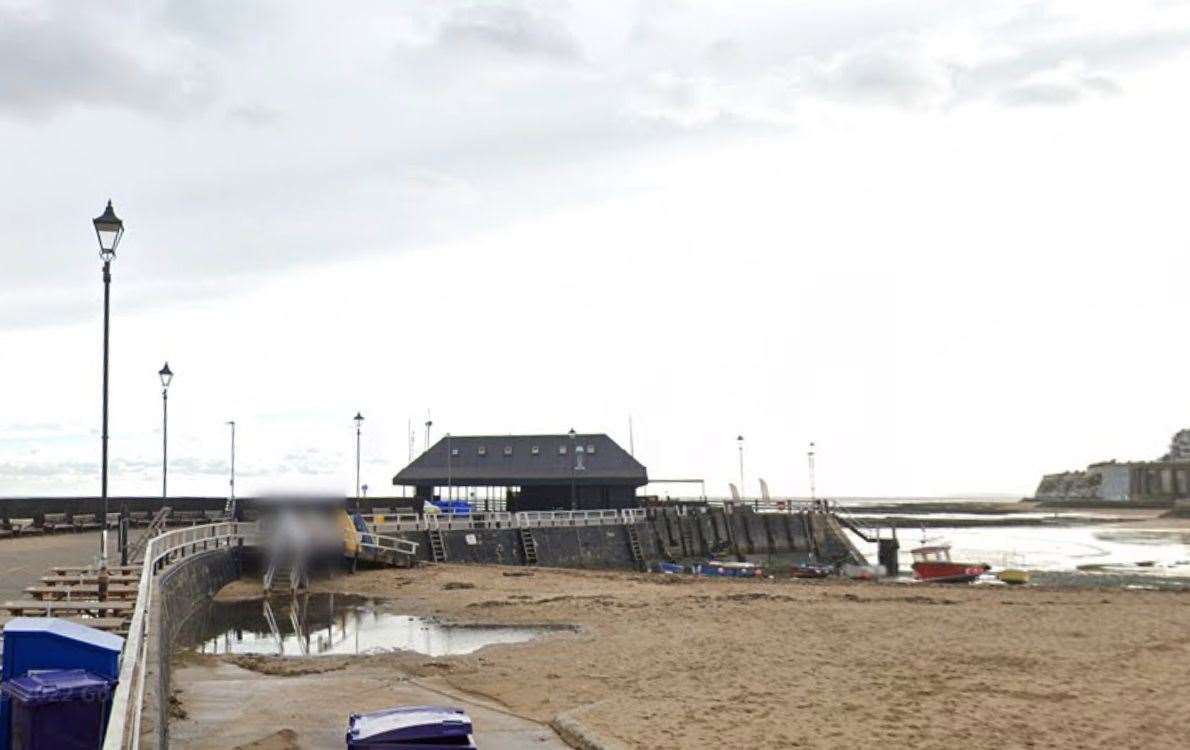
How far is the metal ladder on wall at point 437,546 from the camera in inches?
1961

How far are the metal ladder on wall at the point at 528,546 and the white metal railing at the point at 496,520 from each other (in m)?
0.58

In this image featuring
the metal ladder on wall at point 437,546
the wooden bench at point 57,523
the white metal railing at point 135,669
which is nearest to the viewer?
the white metal railing at point 135,669

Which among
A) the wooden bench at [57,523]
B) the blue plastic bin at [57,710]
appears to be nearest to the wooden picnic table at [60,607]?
the blue plastic bin at [57,710]

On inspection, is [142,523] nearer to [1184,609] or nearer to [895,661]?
[895,661]

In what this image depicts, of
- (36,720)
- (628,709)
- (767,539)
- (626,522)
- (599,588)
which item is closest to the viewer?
(36,720)

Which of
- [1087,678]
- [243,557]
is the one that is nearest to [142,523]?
[243,557]

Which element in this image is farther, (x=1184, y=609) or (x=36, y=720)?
(x=1184, y=609)

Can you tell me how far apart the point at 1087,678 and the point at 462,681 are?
38.6 feet

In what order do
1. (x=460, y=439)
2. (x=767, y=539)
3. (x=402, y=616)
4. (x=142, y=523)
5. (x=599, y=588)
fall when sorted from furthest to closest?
1. (x=460, y=439)
2. (x=767, y=539)
3. (x=142, y=523)
4. (x=599, y=588)
5. (x=402, y=616)

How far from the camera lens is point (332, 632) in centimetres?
2616

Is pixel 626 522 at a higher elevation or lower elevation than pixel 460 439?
lower

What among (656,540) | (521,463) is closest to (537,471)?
(521,463)

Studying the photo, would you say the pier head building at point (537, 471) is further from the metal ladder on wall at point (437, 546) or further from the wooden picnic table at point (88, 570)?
the wooden picnic table at point (88, 570)

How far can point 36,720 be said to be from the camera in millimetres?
8312
